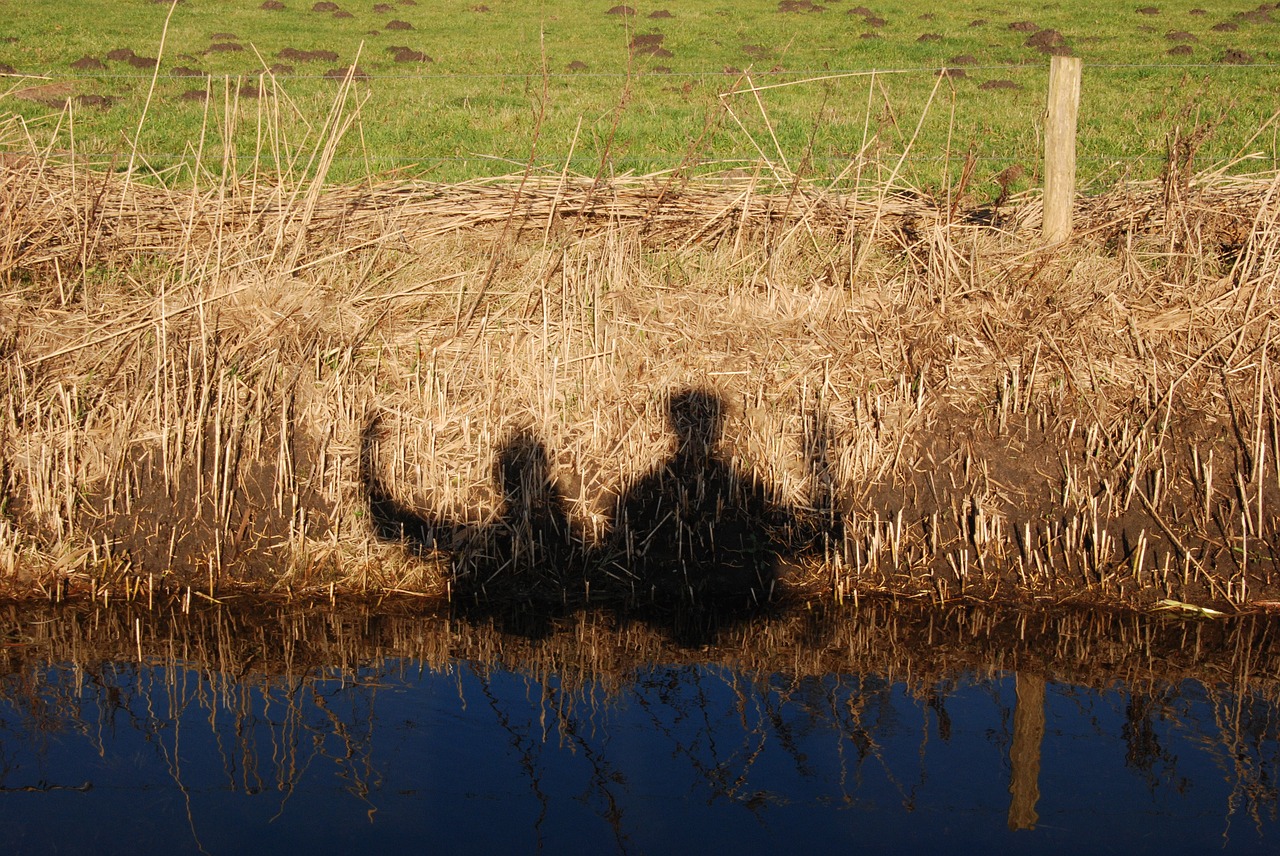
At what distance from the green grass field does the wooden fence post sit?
564 millimetres

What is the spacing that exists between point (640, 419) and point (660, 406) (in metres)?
0.12

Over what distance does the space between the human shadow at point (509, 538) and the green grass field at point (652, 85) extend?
64.9 inches

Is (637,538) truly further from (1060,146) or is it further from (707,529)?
(1060,146)

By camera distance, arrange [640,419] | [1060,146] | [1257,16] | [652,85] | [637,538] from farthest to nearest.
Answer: [1257,16], [652,85], [1060,146], [640,419], [637,538]

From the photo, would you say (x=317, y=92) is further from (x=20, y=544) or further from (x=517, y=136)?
(x=20, y=544)

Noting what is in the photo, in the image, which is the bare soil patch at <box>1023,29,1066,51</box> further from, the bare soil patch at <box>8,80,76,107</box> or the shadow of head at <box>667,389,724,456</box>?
the shadow of head at <box>667,389,724,456</box>

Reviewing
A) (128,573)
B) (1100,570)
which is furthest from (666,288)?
(128,573)

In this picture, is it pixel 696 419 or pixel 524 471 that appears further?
pixel 696 419

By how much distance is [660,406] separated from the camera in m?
5.81

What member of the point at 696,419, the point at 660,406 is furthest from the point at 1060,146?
the point at 660,406

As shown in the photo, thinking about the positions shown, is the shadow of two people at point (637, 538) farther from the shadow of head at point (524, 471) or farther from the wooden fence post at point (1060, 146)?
the wooden fence post at point (1060, 146)

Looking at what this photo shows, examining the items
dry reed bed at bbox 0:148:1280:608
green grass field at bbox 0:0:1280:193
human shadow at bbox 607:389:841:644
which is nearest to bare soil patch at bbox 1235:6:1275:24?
green grass field at bbox 0:0:1280:193

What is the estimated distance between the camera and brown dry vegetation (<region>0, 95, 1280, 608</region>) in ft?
18.2

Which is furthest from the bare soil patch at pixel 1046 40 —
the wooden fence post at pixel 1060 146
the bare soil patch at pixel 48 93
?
the bare soil patch at pixel 48 93
